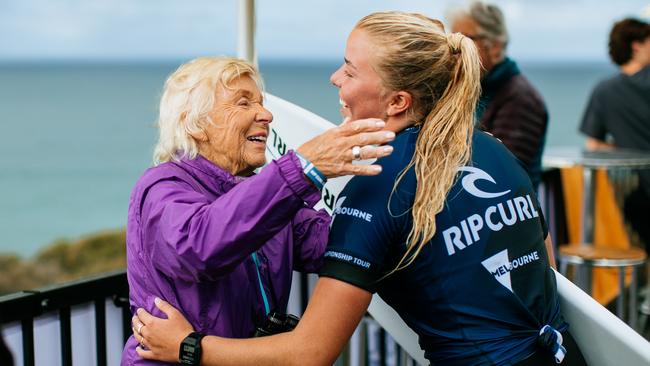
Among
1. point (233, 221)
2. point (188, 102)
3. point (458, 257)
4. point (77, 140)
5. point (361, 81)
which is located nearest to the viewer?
point (233, 221)

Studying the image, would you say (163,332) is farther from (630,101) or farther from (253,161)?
(630,101)

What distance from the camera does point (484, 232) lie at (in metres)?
1.75

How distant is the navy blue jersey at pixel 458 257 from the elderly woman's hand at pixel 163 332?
0.34 m

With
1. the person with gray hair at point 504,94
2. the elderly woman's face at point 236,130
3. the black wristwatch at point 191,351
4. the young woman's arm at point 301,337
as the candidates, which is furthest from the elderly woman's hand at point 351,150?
the person with gray hair at point 504,94

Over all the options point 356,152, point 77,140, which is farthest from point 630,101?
point 77,140

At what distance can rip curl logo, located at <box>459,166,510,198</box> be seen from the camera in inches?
69.2

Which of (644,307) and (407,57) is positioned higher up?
(407,57)

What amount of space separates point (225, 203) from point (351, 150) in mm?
262

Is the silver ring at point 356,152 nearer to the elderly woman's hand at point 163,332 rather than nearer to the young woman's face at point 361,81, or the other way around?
the young woman's face at point 361,81

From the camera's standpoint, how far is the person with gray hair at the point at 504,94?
3.77 m

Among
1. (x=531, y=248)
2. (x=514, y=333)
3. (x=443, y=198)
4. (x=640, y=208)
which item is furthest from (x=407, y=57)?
(x=640, y=208)

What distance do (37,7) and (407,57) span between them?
75931mm

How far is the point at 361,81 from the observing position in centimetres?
184

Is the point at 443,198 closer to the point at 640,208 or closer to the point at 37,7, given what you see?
the point at 640,208
